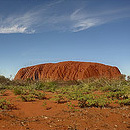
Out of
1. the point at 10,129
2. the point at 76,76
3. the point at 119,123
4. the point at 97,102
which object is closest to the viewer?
the point at 10,129

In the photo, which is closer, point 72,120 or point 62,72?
point 72,120


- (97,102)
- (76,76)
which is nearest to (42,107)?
(97,102)

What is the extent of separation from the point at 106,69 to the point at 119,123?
33888mm

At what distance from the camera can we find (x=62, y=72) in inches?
1463

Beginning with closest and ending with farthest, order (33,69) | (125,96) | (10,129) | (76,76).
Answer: (10,129)
(125,96)
(76,76)
(33,69)

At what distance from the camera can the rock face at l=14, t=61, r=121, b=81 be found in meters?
35.5

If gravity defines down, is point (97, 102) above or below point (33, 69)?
below

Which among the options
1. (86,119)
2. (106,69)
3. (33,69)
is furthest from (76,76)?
(86,119)

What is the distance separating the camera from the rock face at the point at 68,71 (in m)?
35.5

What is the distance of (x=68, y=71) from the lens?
37250 millimetres

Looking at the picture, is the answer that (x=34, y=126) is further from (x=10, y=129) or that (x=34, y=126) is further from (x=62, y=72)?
(x=62, y=72)

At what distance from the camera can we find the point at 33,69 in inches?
1559

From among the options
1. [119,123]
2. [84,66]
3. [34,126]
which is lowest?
[119,123]

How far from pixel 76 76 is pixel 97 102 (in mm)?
29016
